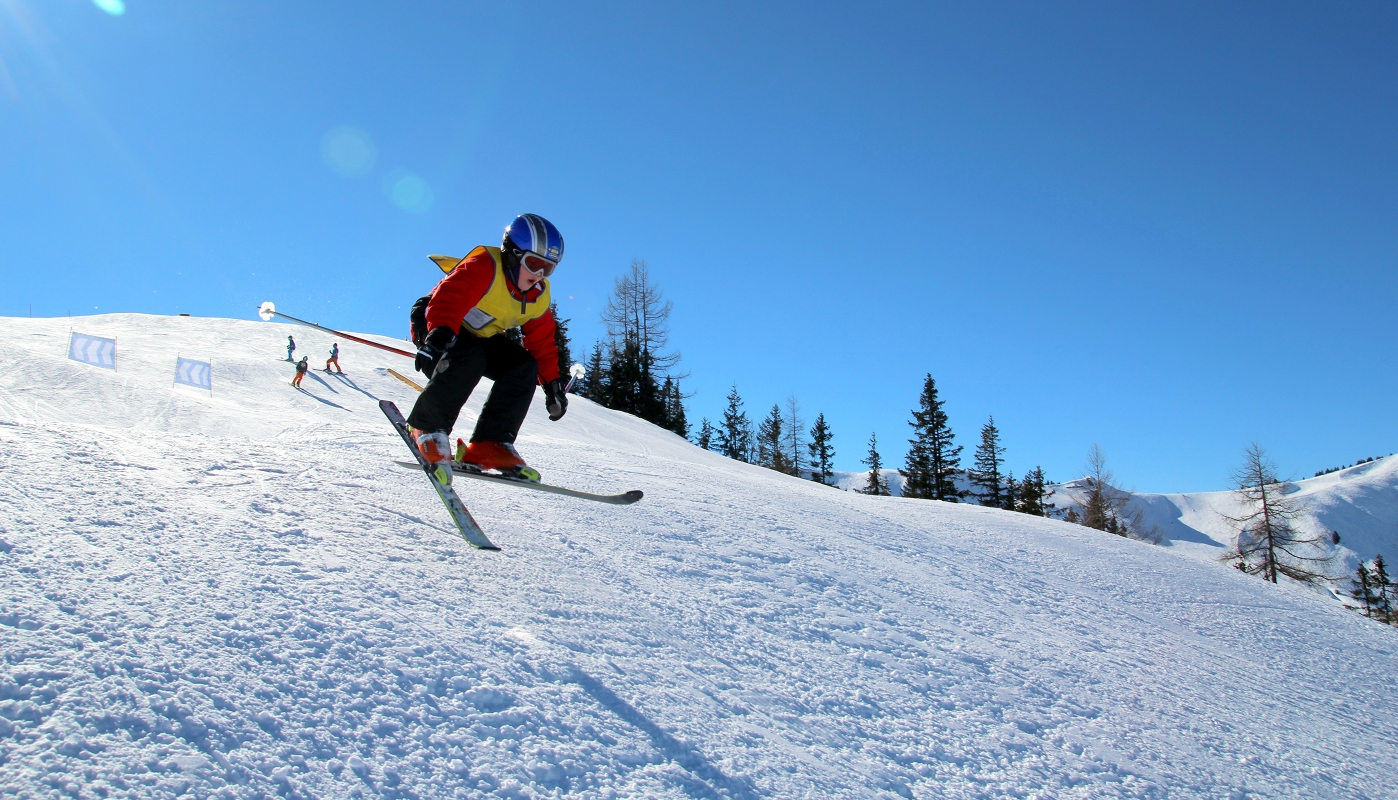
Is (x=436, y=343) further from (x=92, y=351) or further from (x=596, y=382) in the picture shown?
(x=596, y=382)

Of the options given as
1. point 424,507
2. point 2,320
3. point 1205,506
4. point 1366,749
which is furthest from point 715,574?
point 1205,506

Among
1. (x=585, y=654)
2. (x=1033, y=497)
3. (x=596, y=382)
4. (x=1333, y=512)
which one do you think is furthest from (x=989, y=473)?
(x=1333, y=512)

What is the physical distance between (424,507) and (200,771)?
2366 millimetres

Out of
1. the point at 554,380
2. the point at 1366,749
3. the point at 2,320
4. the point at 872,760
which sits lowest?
the point at 1366,749

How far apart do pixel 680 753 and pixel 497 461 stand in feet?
8.24

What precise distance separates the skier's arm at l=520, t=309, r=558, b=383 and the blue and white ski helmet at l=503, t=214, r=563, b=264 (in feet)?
1.38

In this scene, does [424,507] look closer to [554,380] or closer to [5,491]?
[554,380]

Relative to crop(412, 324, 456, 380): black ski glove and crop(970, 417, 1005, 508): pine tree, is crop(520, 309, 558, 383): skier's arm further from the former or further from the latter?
crop(970, 417, 1005, 508): pine tree

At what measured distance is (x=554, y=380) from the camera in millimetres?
4426

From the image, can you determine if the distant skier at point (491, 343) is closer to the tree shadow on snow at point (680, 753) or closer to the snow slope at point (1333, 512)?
the tree shadow on snow at point (680, 753)

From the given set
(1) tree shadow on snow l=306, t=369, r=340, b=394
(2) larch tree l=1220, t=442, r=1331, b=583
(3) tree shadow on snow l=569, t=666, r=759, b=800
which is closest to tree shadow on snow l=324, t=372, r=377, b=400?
(1) tree shadow on snow l=306, t=369, r=340, b=394

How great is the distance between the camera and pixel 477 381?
3746 mm

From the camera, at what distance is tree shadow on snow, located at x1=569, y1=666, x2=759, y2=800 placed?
176 centimetres

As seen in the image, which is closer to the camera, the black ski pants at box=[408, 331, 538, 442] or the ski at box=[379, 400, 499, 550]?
the ski at box=[379, 400, 499, 550]
